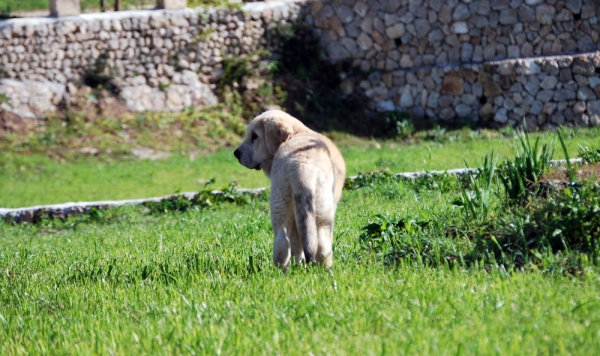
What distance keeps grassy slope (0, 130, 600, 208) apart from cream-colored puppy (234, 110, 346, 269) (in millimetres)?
7129

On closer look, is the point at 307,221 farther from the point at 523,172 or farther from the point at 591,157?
the point at 591,157

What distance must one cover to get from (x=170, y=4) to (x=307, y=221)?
47.7ft

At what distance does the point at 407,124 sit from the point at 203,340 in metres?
13.8

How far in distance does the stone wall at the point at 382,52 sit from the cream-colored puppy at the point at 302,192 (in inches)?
479

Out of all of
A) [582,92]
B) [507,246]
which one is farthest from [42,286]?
[582,92]

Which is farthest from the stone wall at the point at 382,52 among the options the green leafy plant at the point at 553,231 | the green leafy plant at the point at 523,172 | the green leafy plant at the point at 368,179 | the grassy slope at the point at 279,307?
the green leafy plant at the point at 553,231

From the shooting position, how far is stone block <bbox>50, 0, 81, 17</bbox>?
17.9 meters

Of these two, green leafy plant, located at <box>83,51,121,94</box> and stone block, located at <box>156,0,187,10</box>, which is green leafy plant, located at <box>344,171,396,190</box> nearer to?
green leafy plant, located at <box>83,51,121,94</box>

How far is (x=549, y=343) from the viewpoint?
3.92m

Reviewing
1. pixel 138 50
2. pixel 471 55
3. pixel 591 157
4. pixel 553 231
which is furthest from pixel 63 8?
pixel 553 231

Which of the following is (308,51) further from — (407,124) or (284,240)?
(284,240)

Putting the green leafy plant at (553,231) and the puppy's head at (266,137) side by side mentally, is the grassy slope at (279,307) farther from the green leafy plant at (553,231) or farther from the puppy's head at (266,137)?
the puppy's head at (266,137)

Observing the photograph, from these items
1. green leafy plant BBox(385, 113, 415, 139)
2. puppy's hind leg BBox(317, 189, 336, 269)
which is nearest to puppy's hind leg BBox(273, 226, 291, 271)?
puppy's hind leg BBox(317, 189, 336, 269)

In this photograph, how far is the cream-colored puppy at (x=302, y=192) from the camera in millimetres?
5578
